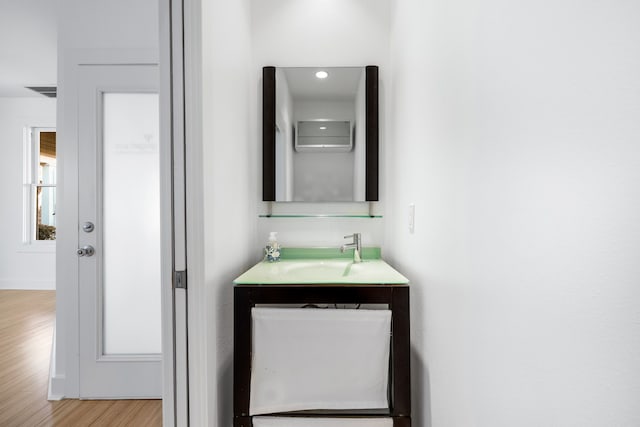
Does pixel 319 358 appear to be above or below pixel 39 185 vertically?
below

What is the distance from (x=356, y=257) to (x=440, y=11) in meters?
1.23

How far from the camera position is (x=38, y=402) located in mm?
2068

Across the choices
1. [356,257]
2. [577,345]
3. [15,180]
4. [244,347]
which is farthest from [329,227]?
[15,180]

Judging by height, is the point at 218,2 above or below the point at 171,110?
above

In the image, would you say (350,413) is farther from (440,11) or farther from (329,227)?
(440,11)

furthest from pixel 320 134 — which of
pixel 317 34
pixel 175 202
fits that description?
pixel 175 202

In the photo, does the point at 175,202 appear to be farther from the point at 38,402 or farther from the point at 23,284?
the point at 23,284

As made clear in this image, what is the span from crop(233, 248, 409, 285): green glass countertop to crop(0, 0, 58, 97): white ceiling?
241 cm

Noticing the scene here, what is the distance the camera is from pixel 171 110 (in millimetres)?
1227

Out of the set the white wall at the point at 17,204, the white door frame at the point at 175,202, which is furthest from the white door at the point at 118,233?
the white wall at the point at 17,204

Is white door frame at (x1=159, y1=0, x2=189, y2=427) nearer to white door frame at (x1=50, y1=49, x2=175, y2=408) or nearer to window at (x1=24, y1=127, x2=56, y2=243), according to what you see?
white door frame at (x1=50, y1=49, x2=175, y2=408)

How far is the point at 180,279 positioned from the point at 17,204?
16.8ft

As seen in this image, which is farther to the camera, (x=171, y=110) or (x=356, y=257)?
(x=356, y=257)

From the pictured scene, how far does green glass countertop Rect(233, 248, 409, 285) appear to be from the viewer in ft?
4.57
